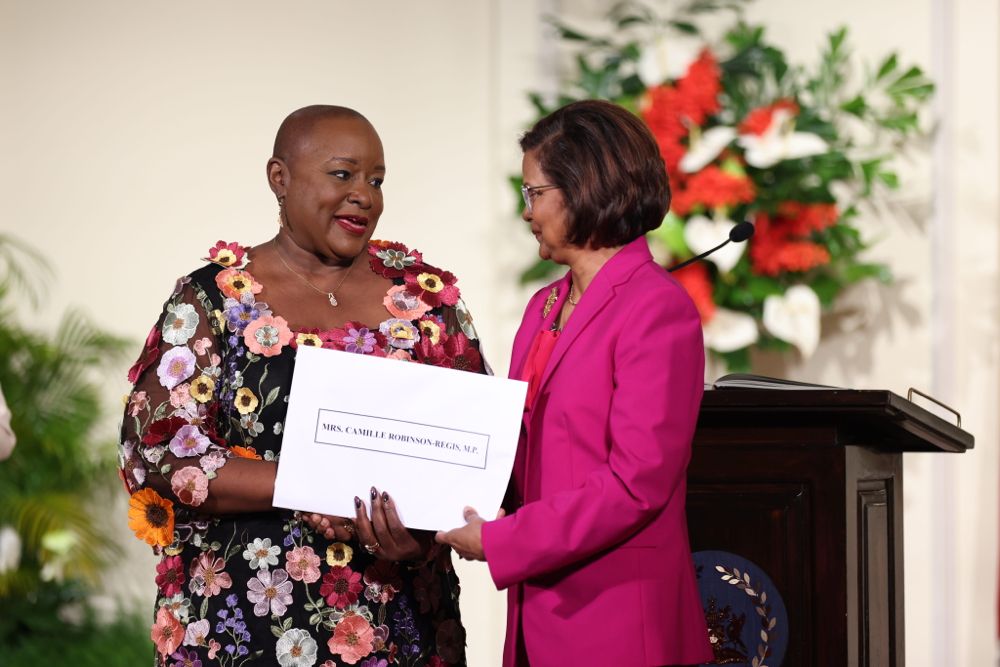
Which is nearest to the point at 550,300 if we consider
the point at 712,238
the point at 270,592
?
the point at 270,592

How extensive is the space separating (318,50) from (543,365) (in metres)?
3.24

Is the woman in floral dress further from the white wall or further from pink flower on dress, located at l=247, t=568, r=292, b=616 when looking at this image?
Result: the white wall

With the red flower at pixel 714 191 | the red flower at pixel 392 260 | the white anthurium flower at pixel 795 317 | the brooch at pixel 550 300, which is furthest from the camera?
the white anthurium flower at pixel 795 317

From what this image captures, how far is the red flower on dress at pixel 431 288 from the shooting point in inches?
92.2

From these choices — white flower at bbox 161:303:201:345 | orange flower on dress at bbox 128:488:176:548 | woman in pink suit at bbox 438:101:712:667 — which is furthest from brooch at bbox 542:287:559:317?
orange flower on dress at bbox 128:488:176:548

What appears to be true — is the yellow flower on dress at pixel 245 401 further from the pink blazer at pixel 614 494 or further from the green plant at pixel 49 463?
the green plant at pixel 49 463

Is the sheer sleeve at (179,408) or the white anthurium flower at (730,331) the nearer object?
the sheer sleeve at (179,408)

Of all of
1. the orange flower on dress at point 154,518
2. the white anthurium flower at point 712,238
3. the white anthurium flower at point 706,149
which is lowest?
the orange flower on dress at point 154,518

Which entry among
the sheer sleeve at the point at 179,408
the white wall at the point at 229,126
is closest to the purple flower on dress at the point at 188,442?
the sheer sleeve at the point at 179,408

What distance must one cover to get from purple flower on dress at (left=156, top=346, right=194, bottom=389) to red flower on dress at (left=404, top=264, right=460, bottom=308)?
432mm

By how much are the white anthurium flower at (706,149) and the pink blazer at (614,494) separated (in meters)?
2.38

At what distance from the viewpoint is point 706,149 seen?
4281mm

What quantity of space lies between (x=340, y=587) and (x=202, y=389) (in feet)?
1.31

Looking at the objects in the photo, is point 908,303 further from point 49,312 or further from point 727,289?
point 49,312
